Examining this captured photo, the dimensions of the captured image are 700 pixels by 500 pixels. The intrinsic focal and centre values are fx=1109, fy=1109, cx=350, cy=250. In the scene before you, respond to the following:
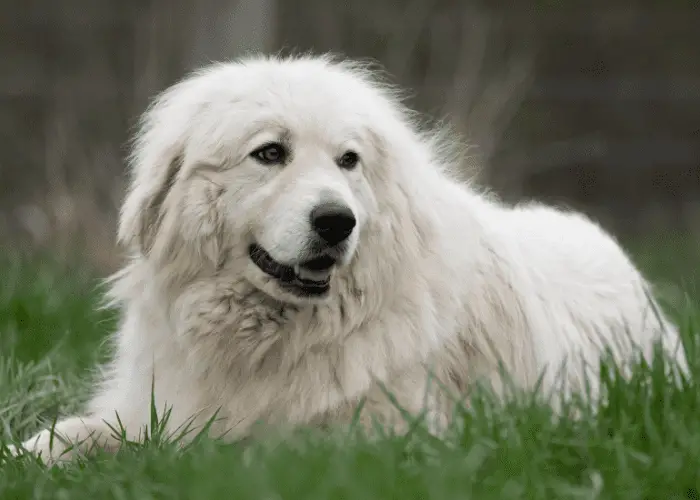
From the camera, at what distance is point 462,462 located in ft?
8.09

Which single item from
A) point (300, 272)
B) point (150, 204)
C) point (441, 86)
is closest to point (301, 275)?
point (300, 272)

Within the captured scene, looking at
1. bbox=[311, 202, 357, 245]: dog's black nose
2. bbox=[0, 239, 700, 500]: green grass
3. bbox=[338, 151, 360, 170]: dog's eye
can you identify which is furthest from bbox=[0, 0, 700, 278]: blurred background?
bbox=[0, 239, 700, 500]: green grass

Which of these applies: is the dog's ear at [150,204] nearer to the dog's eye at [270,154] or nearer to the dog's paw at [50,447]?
the dog's eye at [270,154]

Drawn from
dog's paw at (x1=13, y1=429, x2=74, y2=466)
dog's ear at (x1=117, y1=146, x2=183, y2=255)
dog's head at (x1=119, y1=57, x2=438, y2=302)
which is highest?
dog's head at (x1=119, y1=57, x2=438, y2=302)

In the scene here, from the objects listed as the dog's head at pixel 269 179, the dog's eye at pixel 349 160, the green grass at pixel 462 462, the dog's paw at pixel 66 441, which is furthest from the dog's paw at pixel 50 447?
the dog's eye at pixel 349 160

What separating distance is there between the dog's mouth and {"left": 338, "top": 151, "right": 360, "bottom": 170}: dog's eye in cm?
34

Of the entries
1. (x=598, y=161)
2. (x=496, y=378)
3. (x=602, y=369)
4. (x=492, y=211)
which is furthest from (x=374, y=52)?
(x=602, y=369)

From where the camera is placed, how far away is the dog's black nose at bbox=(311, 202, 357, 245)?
10.7 feet

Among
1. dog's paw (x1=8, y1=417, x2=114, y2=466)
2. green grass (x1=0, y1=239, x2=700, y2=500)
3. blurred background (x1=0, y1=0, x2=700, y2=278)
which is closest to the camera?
green grass (x1=0, y1=239, x2=700, y2=500)

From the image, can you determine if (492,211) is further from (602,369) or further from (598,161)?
(598,161)

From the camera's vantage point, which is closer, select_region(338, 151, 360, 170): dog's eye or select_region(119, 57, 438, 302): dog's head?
select_region(119, 57, 438, 302): dog's head

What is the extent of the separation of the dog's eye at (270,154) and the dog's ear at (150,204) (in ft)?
1.00

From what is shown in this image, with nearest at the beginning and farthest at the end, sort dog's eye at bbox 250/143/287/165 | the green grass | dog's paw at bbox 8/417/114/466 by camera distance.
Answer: the green grass
dog's paw at bbox 8/417/114/466
dog's eye at bbox 250/143/287/165

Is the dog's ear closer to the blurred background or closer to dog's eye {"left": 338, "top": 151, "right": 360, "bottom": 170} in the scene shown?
dog's eye {"left": 338, "top": 151, "right": 360, "bottom": 170}
